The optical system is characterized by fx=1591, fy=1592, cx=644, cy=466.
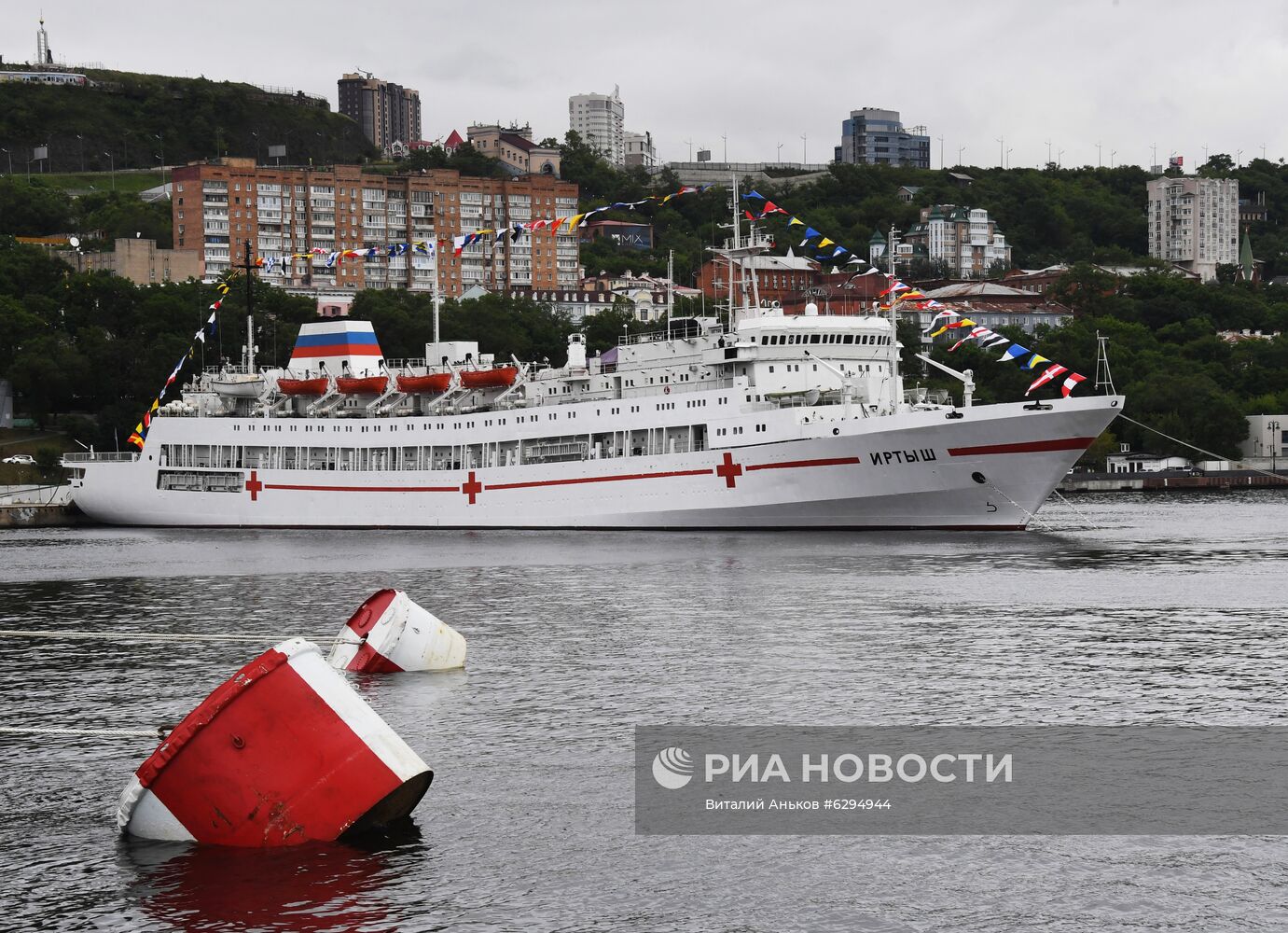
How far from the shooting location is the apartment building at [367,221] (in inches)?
5325

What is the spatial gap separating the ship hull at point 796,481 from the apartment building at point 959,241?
135629mm

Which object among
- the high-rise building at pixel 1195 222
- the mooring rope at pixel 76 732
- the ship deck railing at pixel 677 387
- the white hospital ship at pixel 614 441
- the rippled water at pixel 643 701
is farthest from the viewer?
the high-rise building at pixel 1195 222

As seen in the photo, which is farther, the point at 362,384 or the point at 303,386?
the point at 303,386

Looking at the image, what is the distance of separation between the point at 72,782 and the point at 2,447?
237 ft

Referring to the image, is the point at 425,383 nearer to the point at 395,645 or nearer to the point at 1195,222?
the point at 395,645

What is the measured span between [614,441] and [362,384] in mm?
12512

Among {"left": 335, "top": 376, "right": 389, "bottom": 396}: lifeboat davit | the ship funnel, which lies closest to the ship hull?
{"left": 335, "top": 376, "right": 389, "bottom": 396}: lifeboat davit

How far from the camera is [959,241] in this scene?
186 metres

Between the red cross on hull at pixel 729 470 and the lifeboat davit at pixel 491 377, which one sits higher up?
the lifeboat davit at pixel 491 377

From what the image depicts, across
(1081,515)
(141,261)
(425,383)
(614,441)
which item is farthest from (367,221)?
(614,441)

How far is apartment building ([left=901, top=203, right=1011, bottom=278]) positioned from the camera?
184 metres

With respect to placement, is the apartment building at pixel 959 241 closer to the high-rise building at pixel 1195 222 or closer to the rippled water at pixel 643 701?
the high-rise building at pixel 1195 222

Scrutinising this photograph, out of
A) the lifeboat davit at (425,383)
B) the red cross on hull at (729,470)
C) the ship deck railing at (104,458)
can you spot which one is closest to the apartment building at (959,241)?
the ship deck railing at (104,458)

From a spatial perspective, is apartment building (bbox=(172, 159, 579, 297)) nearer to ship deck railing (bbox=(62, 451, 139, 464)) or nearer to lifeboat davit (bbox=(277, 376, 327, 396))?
ship deck railing (bbox=(62, 451, 139, 464))
